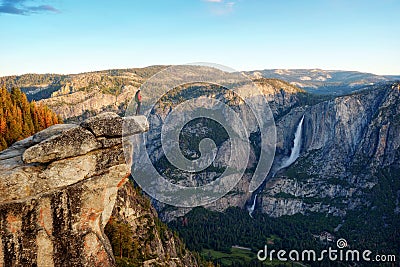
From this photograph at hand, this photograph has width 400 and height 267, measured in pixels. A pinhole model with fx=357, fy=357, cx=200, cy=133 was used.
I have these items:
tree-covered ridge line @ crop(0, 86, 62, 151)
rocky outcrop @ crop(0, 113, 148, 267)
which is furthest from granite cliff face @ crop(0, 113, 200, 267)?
tree-covered ridge line @ crop(0, 86, 62, 151)

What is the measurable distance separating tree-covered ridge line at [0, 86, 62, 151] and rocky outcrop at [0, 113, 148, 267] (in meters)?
46.2

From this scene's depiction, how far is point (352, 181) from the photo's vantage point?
7810 inches

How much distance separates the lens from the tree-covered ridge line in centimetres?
6856

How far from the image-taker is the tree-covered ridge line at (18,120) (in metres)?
68.6

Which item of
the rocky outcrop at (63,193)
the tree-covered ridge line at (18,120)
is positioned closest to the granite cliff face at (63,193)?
the rocky outcrop at (63,193)

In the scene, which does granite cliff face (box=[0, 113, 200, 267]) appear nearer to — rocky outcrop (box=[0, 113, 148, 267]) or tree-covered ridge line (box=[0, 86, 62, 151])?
rocky outcrop (box=[0, 113, 148, 267])

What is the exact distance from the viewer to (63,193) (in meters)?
21.3

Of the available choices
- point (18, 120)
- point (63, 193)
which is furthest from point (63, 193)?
point (18, 120)

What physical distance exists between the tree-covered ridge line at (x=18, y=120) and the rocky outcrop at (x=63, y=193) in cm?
4619

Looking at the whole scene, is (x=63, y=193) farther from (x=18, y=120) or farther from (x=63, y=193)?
(x=18, y=120)

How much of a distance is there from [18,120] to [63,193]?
63.2 m

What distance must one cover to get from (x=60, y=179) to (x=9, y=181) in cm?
275

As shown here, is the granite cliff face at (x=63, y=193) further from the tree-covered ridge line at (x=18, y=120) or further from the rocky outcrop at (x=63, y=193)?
the tree-covered ridge line at (x=18, y=120)

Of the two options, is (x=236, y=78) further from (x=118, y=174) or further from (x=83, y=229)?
(x=83, y=229)
